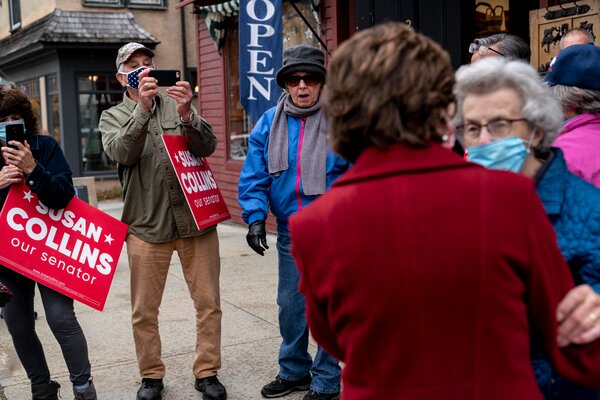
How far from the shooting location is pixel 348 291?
1.50 meters

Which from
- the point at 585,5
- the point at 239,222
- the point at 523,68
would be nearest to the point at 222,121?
the point at 239,222

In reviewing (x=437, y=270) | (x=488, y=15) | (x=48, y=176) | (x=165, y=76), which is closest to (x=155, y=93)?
(x=165, y=76)

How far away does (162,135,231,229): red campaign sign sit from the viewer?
3.96 meters

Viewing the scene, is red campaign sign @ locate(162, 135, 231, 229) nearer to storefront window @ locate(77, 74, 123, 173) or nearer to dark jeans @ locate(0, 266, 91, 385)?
dark jeans @ locate(0, 266, 91, 385)

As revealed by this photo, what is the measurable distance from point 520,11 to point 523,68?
5163 millimetres

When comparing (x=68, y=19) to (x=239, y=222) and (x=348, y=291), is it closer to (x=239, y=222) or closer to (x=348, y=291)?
(x=239, y=222)

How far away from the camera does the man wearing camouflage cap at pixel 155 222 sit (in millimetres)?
4000

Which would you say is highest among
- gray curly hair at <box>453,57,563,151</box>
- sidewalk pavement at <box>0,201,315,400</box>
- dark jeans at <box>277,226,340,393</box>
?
gray curly hair at <box>453,57,563,151</box>

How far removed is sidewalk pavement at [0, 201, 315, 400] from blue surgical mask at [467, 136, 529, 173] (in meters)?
2.68

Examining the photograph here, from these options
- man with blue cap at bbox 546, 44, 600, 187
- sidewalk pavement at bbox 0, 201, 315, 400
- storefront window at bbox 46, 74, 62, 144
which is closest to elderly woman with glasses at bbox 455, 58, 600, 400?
man with blue cap at bbox 546, 44, 600, 187

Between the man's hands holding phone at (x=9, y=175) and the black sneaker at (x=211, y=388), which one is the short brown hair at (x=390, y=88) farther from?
the black sneaker at (x=211, y=388)

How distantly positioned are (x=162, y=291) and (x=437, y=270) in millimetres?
2952

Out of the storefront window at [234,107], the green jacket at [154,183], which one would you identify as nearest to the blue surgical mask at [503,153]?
the green jacket at [154,183]

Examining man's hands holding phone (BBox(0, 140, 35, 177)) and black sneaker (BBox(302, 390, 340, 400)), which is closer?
man's hands holding phone (BBox(0, 140, 35, 177))
